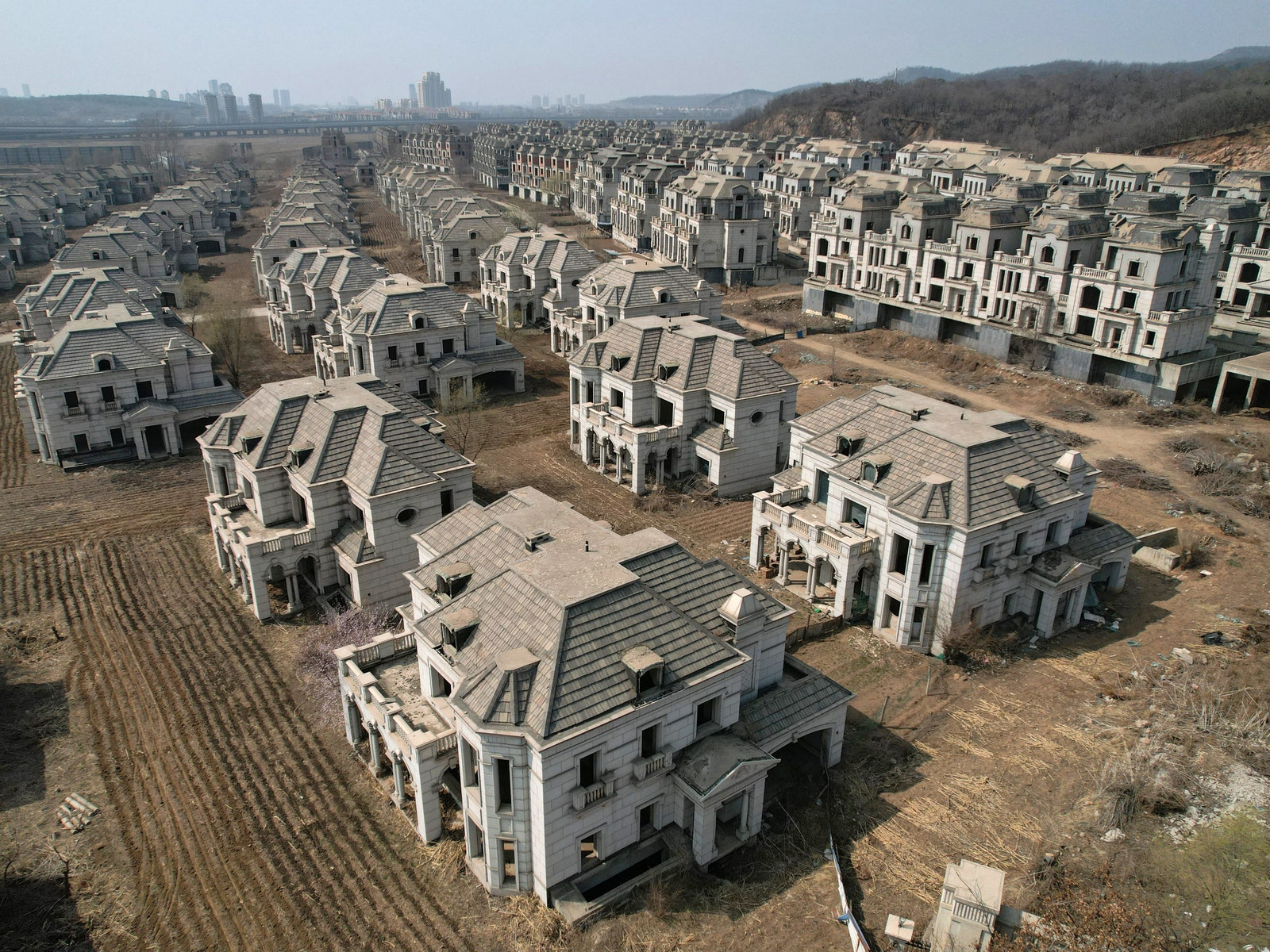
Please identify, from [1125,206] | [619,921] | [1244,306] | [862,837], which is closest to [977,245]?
[1125,206]

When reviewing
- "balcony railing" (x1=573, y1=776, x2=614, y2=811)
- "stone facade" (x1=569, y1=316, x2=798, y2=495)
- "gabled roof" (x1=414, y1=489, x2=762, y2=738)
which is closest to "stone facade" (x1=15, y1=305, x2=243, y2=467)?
"stone facade" (x1=569, y1=316, x2=798, y2=495)

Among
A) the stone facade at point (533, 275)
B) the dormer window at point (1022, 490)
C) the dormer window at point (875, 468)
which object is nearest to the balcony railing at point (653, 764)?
the dormer window at point (875, 468)

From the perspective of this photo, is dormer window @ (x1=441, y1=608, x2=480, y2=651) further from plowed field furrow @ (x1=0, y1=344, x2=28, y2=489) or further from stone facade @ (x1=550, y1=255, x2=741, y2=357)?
stone facade @ (x1=550, y1=255, x2=741, y2=357)

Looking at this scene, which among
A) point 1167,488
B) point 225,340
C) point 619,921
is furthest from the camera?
Result: point 225,340

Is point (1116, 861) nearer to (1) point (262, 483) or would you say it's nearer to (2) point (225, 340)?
(1) point (262, 483)

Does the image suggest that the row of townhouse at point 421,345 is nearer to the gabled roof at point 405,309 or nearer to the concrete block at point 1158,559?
the gabled roof at point 405,309

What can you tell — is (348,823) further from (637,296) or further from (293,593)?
(637,296)
